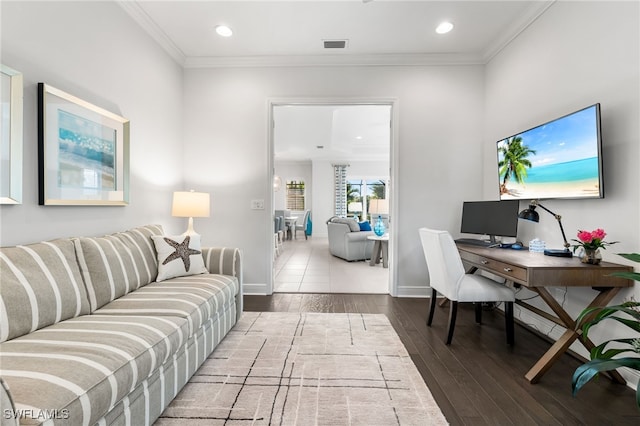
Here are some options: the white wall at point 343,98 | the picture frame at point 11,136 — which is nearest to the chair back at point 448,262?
the white wall at point 343,98

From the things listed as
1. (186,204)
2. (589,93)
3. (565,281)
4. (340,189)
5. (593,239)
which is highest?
(589,93)

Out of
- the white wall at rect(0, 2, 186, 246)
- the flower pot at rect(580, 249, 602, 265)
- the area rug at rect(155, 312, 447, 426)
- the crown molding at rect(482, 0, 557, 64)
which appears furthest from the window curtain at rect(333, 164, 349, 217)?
the flower pot at rect(580, 249, 602, 265)

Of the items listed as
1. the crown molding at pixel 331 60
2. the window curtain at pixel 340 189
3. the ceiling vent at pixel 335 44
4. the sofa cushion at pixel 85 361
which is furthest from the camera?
the window curtain at pixel 340 189

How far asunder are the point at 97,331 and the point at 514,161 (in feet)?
10.9

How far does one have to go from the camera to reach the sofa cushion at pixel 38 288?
1296 millimetres

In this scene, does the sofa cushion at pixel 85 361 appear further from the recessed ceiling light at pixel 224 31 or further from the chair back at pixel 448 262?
the recessed ceiling light at pixel 224 31

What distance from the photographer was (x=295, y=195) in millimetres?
10578

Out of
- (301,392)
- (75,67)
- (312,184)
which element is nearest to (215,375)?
(301,392)

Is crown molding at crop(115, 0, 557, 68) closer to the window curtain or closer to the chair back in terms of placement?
the chair back

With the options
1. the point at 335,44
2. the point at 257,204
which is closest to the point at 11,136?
the point at 257,204

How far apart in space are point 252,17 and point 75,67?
150 centimetres

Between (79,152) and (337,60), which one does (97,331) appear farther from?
(337,60)

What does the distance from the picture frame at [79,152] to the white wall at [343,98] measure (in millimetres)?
1174

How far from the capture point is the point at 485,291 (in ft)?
7.51
